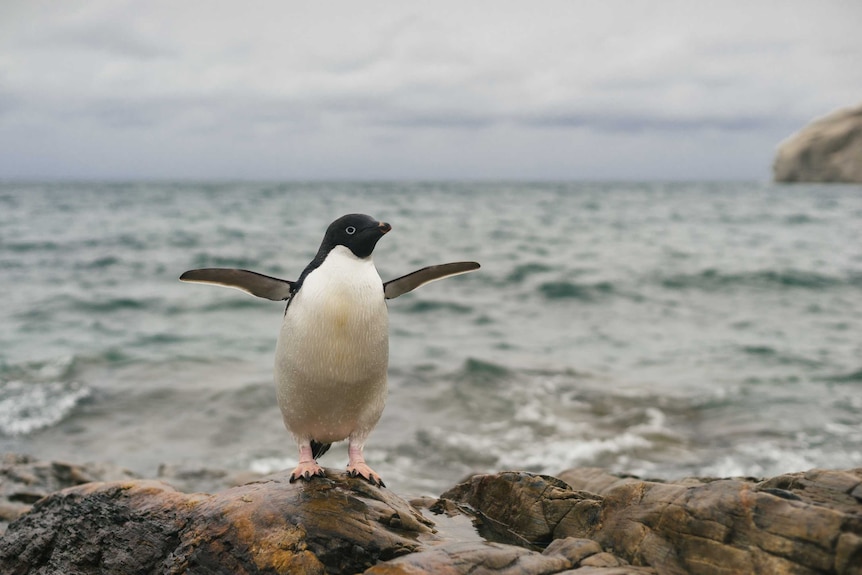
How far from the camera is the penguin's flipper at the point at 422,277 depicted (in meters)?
4.07

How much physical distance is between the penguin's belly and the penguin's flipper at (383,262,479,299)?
0.25 meters

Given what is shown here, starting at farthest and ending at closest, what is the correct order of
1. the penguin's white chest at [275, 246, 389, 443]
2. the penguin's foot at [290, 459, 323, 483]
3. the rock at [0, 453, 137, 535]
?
the rock at [0, 453, 137, 535], the penguin's white chest at [275, 246, 389, 443], the penguin's foot at [290, 459, 323, 483]

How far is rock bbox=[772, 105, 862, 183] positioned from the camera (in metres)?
86.0

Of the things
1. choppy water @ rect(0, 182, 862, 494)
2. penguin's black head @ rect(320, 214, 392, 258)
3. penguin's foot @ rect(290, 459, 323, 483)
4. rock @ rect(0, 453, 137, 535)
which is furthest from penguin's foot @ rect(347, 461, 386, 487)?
choppy water @ rect(0, 182, 862, 494)

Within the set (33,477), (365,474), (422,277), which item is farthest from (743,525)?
(33,477)

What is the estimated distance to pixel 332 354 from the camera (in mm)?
3652

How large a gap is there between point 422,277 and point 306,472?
4.03 ft

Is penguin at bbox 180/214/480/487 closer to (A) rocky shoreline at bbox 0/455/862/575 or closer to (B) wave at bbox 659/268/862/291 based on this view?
(A) rocky shoreline at bbox 0/455/862/575

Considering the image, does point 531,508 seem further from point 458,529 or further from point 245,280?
point 245,280

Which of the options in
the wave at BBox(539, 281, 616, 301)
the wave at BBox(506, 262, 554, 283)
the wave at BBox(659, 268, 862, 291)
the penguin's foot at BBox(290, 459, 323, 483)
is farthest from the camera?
the wave at BBox(506, 262, 554, 283)

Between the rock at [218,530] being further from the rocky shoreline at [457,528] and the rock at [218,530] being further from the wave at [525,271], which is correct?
the wave at [525,271]

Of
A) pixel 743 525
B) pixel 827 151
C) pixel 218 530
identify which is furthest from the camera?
pixel 827 151

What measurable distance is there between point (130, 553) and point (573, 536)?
2011 millimetres

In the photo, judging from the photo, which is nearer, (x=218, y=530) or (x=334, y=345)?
(x=218, y=530)
